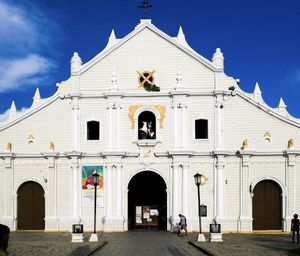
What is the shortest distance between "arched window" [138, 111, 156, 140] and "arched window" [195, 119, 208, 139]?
320 centimetres

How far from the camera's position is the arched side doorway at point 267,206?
3659 cm

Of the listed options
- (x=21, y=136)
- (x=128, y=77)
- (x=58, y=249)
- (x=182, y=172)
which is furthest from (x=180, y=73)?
(x=58, y=249)

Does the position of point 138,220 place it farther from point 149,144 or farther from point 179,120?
point 179,120

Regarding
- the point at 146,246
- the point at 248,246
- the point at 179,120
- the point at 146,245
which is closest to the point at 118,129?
the point at 179,120

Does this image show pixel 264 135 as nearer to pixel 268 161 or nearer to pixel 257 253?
pixel 268 161

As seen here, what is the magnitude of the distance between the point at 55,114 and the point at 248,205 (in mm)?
15790

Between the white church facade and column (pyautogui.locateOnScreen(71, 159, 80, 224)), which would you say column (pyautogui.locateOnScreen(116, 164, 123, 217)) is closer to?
the white church facade

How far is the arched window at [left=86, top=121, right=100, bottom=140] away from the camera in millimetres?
38000

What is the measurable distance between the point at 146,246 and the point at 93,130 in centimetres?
1356

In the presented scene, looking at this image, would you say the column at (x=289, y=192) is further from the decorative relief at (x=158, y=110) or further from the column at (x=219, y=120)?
the decorative relief at (x=158, y=110)

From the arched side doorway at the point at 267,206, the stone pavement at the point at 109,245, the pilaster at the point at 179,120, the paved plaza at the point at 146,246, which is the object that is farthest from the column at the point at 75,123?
the arched side doorway at the point at 267,206

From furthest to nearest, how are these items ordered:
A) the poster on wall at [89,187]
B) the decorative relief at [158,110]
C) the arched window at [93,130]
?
the arched window at [93,130], the decorative relief at [158,110], the poster on wall at [89,187]

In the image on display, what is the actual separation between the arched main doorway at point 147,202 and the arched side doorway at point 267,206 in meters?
7.01

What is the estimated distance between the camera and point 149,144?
122ft
